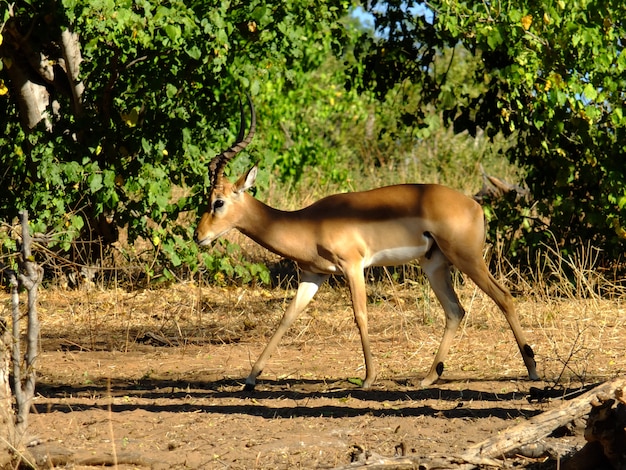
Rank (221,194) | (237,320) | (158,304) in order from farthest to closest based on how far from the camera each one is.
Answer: (158,304), (237,320), (221,194)

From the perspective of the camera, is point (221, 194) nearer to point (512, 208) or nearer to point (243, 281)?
point (243, 281)

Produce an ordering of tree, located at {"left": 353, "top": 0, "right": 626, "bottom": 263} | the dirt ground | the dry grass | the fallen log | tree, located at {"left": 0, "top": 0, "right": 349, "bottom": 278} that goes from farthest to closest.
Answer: tree, located at {"left": 0, "top": 0, "right": 349, "bottom": 278} < tree, located at {"left": 353, "top": 0, "right": 626, "bottom": 263} < the dry grass < the dirt ground < the fallen log

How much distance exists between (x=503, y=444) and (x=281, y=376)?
2736mm

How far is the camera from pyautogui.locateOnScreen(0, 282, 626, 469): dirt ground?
496 centimetres

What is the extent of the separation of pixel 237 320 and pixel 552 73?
3.46 metres

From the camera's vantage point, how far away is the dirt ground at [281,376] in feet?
16.3

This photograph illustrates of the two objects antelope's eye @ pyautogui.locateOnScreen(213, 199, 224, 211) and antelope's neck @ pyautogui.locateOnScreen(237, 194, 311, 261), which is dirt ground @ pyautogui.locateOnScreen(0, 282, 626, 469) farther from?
antelope's eye @ pyautogui.locateOnScreen(213, 199, 224, 211)

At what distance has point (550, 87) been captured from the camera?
26.6ft

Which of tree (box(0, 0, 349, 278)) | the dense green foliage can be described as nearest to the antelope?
the dense green foliage

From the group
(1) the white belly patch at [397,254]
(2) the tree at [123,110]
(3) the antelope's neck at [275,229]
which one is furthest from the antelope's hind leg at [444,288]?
(2) the tree at [123,110]

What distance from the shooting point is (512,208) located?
10062mm

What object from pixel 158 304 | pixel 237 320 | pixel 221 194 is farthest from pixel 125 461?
pixel 158 304

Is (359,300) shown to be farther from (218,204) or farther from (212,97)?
(212,97)

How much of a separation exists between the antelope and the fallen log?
1.93 metres
